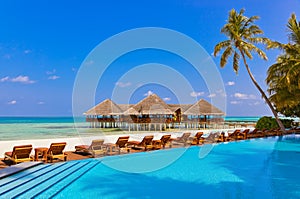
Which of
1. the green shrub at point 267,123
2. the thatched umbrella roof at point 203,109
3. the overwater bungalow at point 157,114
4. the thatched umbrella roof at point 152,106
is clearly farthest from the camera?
the thatched umbrella roof at point 203,109

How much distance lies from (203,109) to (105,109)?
10.3 meters

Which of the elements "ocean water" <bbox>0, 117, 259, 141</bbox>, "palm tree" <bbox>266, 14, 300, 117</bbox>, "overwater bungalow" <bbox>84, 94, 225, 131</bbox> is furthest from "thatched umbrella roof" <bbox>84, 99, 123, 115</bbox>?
"palm tree" <bbox>266, 14, 300, 117</bbox>

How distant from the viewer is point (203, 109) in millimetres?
25766

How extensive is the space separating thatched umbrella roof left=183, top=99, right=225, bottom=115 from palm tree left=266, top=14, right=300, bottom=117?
830 cm

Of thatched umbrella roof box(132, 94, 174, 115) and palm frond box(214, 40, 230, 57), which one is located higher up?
palm frond box(214, 40, 230, 57)

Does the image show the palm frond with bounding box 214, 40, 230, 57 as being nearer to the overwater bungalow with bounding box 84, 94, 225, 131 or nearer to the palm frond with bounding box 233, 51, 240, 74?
the palm frond with bounding box 233, 51, 240, 74

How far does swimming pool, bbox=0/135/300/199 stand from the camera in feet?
17.8

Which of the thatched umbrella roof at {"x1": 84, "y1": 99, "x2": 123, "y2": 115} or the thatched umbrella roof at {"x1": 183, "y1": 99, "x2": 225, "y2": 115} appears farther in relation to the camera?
the thatched umbrella roof at {"x1": 84, "y1": 99, "x2": 123, "y2": 115}

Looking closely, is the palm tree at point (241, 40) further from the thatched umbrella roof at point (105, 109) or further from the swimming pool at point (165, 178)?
the thatched umbrella roof at point (105, 109)

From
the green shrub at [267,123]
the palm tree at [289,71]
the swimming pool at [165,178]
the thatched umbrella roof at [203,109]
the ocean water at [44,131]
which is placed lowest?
the swimming pool at [165,178]

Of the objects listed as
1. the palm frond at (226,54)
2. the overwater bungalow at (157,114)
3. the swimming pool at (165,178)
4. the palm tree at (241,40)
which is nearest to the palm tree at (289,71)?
the palm tree at (241,40)

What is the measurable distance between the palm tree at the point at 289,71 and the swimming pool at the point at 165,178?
6903mm

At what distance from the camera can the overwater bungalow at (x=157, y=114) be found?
80.1 feet

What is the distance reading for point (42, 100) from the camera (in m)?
34.0
